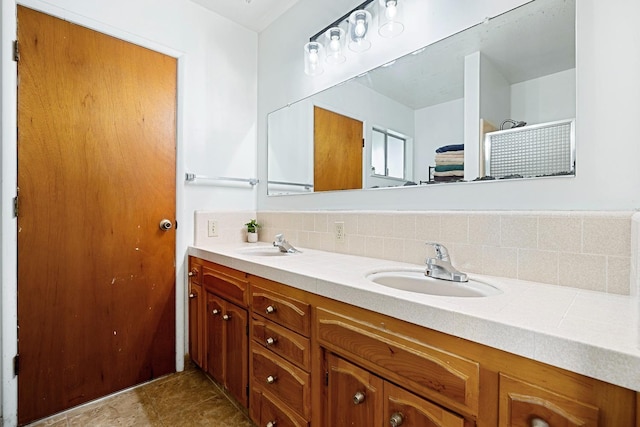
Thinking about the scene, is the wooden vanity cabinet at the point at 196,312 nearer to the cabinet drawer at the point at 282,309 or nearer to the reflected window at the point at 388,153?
the cabinet drawer at the point at 282,309

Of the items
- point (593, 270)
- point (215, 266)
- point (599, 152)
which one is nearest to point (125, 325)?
point (215, 266)

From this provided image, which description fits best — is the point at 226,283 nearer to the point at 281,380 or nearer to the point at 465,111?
the point at 281,380

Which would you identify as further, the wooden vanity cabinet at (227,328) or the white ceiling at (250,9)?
the white ceiling at (250,9)

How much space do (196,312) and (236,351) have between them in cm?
54

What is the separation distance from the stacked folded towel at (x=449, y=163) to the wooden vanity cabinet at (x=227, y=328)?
1.01 m

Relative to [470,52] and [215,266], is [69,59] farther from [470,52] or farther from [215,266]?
[470,52]

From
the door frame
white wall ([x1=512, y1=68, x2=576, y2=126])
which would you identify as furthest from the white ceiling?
white wall ([x1=512, y1=68, x2=576, y2=126])

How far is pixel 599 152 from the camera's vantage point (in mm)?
934

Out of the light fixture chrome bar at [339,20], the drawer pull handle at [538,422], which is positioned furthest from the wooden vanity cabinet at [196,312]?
the drawer pull handle at [538,422]

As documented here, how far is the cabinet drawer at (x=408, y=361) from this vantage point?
68cm

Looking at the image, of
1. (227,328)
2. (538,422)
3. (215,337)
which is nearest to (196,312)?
(215,337)

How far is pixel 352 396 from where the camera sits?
0.94m

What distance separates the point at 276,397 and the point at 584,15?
1750 millimetres

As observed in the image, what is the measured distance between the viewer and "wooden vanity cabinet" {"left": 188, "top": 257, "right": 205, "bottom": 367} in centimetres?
184
